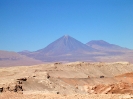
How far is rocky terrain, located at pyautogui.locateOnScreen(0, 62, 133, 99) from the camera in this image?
56.4 ft

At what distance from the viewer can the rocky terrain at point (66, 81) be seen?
56.4ft

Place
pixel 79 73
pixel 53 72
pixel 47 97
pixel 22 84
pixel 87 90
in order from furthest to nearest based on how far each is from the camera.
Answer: pixel 79 73 → pixel 53 72 → pixel 87 90 → pixel 22 84 → pixel 47 97

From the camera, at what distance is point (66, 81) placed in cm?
3591

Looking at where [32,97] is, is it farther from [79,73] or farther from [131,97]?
[79,73]

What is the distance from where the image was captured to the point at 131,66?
2232 inches

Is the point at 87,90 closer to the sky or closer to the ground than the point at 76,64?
closer to the ground

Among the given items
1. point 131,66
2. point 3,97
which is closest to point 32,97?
point 3,97

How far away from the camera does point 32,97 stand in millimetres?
16250

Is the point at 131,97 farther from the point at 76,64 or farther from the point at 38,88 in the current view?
the point at 76,64

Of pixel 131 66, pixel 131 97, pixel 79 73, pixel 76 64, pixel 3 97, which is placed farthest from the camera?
pixel 131 66

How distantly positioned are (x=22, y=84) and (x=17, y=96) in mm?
8625

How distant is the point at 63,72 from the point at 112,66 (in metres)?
15.1

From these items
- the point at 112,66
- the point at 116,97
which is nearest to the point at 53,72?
the point at 112,66

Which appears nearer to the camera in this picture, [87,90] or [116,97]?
[116,97]
